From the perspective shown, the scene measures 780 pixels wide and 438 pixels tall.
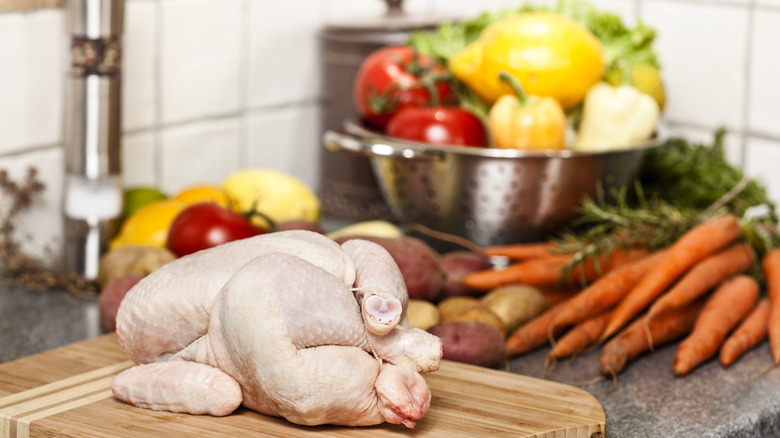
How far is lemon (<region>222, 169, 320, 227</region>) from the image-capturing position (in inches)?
61.8

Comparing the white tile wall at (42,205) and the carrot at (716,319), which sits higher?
the white tile wall at (42,205)

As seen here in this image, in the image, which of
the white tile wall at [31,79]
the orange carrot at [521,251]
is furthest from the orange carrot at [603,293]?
the white tile wall at [31,79]

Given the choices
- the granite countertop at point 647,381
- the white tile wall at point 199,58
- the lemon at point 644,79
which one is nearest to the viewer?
the granite countertop at point 647,381

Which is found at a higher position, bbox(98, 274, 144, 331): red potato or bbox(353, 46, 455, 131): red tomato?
bbox(353, 46, 455, 131): red tomato

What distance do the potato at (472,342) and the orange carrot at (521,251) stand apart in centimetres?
31

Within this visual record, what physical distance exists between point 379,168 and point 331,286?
0.71 metres

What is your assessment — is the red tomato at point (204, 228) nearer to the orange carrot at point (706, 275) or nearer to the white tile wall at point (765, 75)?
the orange carrot at point (706, 275)

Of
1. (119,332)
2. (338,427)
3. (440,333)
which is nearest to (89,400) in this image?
(119,332)

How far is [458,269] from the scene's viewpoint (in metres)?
1.36

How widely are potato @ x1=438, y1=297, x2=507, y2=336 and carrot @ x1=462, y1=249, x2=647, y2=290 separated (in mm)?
97

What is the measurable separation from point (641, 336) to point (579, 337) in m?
0.07

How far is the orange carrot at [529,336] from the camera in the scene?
→ 118 centimetres

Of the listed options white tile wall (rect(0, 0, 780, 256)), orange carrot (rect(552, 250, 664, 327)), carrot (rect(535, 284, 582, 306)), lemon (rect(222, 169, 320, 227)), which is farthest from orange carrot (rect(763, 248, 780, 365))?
lemon (rect(222, 169, 320, 227))

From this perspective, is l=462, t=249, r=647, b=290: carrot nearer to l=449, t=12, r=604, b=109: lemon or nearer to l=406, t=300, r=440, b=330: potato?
l=406, t=300, r=440, b=330: potato
